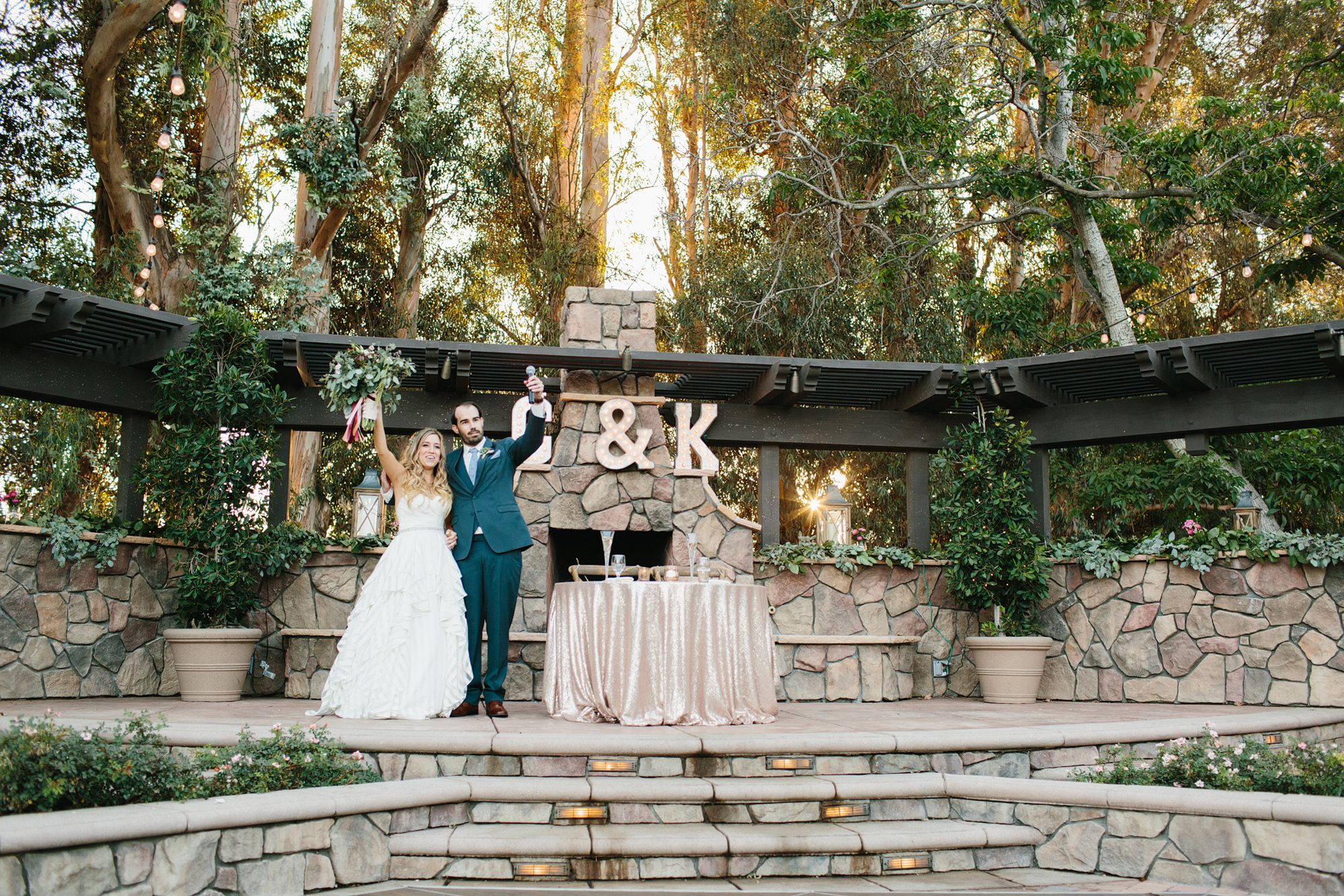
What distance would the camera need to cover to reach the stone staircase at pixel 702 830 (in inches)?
157

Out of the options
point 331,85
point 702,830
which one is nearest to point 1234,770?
point 702,830

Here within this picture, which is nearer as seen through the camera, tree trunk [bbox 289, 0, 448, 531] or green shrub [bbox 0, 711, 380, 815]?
green shrub [bbox 0, 711, 380, 815]

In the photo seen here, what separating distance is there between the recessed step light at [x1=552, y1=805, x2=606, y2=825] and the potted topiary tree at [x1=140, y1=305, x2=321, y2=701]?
406 centimetres

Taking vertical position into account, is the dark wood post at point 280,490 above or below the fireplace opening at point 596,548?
above

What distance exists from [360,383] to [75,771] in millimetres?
3157

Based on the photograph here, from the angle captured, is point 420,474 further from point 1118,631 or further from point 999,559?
point 1118,631

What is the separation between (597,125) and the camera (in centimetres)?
1700

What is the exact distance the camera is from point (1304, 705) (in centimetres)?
789

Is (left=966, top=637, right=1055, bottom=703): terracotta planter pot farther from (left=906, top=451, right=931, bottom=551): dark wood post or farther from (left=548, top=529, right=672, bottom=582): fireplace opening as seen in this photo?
(left=548, top=529, right=672, bottom=582): fireplace opening

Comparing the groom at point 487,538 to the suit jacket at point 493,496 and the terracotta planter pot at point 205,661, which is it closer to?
the suit jacket at point 493,496

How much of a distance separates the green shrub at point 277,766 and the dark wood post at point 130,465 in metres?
4.51

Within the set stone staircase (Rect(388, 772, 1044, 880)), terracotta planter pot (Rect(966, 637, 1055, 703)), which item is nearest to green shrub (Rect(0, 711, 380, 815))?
stone staircase (Rect(388, 772, 1044, 880))

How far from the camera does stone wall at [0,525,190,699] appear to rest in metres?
7.14

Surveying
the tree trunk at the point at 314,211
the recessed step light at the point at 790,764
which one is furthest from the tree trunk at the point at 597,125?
the recessed step light at the point at 790,764
